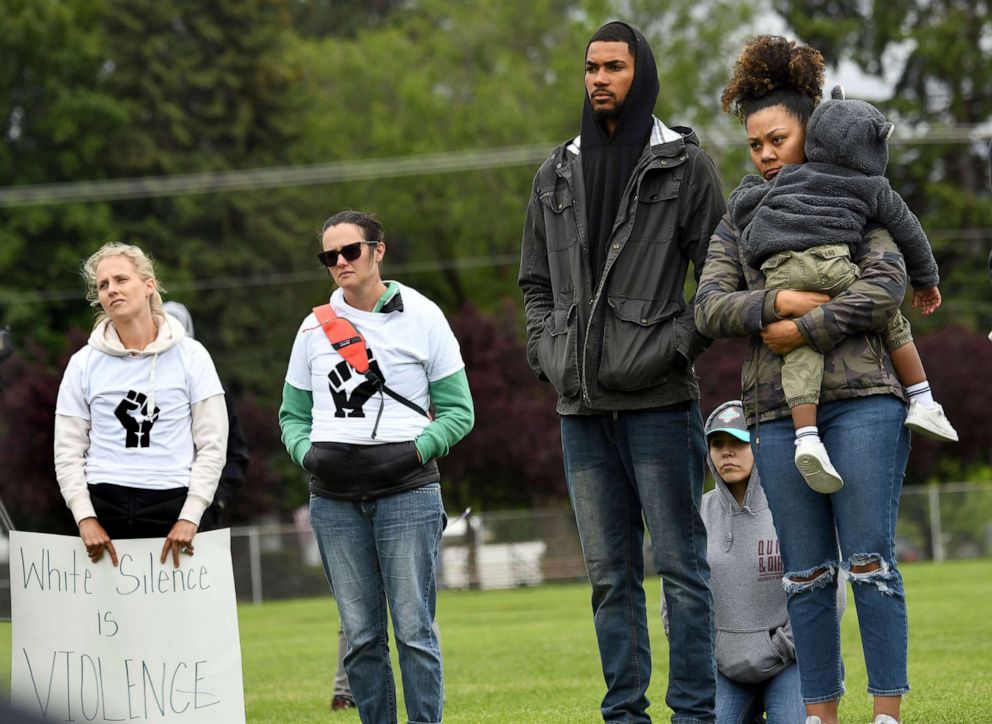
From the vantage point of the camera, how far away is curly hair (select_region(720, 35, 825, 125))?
5.96 metres

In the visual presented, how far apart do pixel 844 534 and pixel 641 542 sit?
3.06ft

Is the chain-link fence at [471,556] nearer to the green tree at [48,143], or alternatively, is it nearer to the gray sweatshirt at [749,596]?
the green tree at [48,143]

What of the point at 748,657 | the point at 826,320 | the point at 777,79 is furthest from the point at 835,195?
the point at 748,657

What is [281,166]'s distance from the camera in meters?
49.8

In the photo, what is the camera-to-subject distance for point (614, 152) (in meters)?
6.36

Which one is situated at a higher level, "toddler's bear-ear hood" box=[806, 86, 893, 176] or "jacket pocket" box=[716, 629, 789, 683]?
"toddler's bear-ear hood" box=[806, 86, 893, 176]

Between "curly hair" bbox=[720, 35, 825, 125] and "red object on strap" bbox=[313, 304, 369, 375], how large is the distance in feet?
5.58

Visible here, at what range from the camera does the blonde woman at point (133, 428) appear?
22.6 feet

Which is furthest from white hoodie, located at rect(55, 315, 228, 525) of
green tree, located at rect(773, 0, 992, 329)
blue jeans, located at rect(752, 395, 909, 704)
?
green tree, located at rect(773, 0, 992, 329)

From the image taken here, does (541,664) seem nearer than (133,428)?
No

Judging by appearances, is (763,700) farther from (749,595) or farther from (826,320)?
(826,320)

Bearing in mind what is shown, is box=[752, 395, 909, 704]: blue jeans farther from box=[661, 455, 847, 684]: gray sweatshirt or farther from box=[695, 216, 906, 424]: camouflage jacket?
box=[661, 455, 847, 684]: gray sweatshirt

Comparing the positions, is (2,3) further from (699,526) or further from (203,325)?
(699,526)

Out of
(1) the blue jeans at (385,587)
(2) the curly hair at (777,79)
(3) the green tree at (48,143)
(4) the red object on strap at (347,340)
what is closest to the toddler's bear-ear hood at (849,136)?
(2) the curly hair at (777,79)
